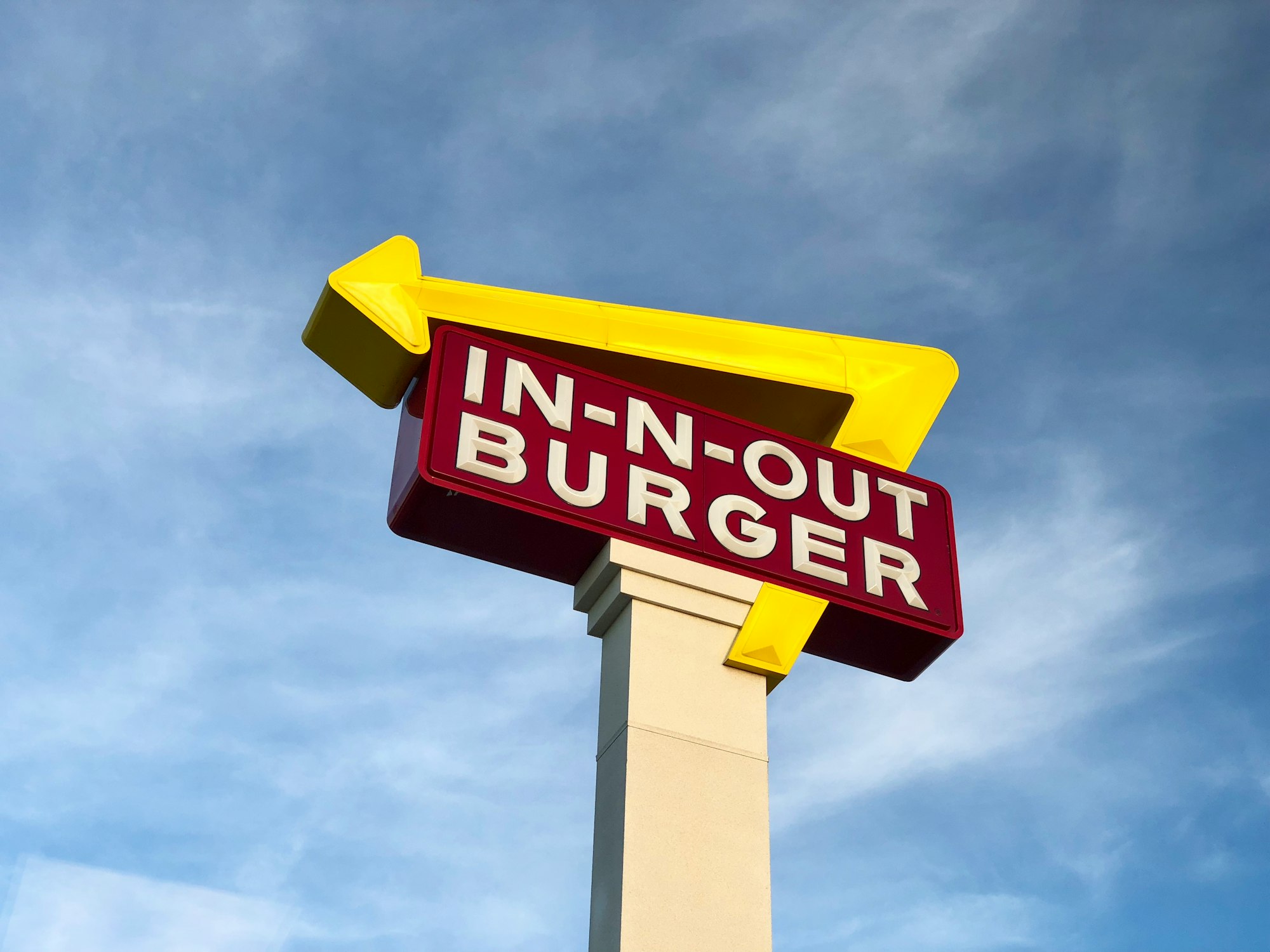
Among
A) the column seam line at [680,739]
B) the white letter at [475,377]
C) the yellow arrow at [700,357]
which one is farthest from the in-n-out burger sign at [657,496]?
the column seam line at [680,739]

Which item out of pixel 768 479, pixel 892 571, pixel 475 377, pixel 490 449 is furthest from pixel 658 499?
pixel 892 571

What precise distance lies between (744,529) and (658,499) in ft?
2.59

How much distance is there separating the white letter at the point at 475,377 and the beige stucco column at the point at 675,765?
161 centimetres

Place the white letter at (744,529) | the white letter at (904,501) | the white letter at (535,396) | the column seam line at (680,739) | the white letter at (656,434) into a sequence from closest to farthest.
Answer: the column seam line at (680,739) → the white letter at (535,396) → the white letter at (744,529) → the white letter at (656,434) → the white letter at (904,501)

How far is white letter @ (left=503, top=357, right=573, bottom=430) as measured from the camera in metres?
10.9

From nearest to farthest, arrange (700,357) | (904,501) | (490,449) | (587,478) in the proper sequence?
(490,449) → (587,478) → (700,357) → (904,501)

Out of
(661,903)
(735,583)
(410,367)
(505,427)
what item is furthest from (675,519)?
(661,903)

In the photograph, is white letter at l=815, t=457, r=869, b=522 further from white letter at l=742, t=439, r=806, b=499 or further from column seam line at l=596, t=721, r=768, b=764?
column seam line at l=596, t=721, r=768, b=764

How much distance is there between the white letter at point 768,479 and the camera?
11.7 m

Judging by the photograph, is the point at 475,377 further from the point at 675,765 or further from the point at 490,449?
the point at 675,765

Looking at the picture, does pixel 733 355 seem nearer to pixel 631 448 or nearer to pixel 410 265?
pixel 631 448

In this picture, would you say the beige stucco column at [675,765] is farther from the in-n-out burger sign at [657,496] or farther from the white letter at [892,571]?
the white letter at [892,571]

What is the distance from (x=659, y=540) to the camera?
10.8 meters

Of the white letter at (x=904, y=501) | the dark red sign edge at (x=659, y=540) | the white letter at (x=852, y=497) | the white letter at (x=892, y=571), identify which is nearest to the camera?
the dark red sign edge at (x=659, y=540)
